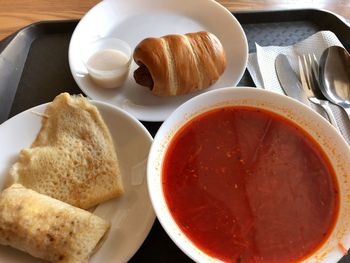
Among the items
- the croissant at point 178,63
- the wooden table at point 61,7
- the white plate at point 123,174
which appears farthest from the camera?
the wooden table at point 61,7

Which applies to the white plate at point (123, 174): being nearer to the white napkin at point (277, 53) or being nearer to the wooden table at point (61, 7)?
the white napkin at point (277, 53)

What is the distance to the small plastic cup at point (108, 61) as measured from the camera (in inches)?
48.2

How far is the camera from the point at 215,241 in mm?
785

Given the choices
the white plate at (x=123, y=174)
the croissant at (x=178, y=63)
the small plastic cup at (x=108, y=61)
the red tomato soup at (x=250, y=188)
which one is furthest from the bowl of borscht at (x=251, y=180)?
the small plastic cup at (x=108, y=61)

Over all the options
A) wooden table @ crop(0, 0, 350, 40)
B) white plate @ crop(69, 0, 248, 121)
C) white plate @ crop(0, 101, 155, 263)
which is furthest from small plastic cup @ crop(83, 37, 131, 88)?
wooden table @ crop(0, 0, 350, 40)

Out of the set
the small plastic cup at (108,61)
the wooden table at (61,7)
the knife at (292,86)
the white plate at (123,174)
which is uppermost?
the wooden table at (61,7)

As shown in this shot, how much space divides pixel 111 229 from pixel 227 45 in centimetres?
82

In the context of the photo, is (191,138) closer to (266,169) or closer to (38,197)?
(266,169)

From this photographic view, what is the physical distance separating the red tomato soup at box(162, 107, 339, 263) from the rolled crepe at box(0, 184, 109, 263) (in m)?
0.22

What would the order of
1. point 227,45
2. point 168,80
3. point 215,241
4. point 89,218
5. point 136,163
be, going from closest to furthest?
1. point 215,241
2. point 89,218
3. point 136,163
4. point 168,80
5. point 227,45

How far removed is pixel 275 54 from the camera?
1.35 m

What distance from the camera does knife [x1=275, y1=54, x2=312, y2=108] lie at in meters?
1.23

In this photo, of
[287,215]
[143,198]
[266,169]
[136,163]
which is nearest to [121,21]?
[136,163]

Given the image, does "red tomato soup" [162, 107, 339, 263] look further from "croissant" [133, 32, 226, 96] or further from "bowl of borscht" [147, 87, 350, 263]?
A: "croissant" [133, 32, 226, 96]
